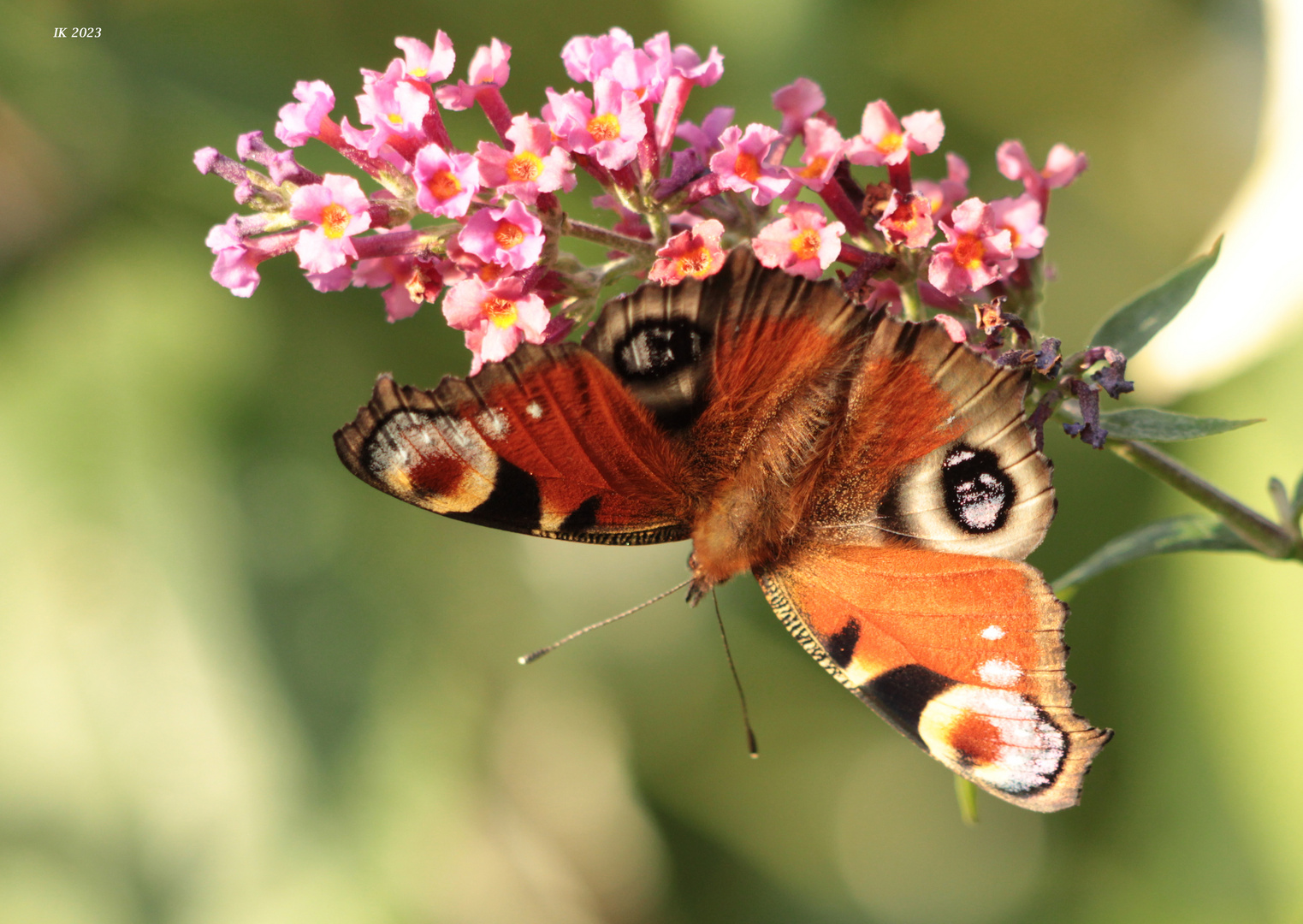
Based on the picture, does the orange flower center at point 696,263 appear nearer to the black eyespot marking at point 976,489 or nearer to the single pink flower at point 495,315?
the single pink flower at point 495,315

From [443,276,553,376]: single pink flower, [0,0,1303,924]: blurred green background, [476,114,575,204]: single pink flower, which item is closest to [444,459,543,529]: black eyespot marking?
[443,276,553,376]: single pink flower

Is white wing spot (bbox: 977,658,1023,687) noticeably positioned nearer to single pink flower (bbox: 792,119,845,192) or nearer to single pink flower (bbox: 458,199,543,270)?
single pink flower (bbox: 792,119,845,192)

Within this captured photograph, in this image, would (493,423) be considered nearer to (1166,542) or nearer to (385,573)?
(1166,542)

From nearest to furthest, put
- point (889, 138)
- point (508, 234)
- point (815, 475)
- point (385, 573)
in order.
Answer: point (508, 234), point (889, 138), point (815, 475), point (385, 573)

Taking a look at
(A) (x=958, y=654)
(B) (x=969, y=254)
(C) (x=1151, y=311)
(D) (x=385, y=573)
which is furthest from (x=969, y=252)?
(D) (x=385, y=573)

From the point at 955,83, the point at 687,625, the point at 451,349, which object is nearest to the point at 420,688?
the point at 687,625

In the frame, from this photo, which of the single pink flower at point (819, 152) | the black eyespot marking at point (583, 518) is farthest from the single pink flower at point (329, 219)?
the single pink flower at point (819, 152)
